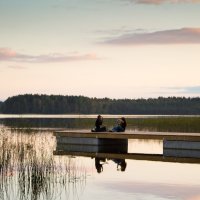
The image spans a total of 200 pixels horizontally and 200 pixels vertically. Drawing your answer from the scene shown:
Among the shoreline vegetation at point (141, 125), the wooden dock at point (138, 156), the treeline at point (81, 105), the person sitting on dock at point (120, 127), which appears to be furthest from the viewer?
the treeline at point (81, 105)

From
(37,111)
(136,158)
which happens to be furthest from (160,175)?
(37,111)

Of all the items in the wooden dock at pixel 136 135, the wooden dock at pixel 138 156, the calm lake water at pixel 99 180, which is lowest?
the calm lake water at pixel 99 180

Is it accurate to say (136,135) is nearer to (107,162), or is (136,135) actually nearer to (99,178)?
(107,162)

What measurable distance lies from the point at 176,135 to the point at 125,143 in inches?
181

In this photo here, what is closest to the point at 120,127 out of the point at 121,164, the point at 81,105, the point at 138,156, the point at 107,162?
the point at 138,156

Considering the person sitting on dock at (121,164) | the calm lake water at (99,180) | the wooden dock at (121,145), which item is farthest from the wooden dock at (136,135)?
the person sitting on dock at (121,164)

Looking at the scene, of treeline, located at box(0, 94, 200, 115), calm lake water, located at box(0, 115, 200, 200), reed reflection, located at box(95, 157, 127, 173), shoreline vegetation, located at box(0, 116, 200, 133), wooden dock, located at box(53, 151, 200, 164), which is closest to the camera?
calm lake water, located at box(0, 115, 200, 200)

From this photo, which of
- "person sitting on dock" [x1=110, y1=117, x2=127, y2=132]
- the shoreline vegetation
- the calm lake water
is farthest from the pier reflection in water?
the shoreline vegetation

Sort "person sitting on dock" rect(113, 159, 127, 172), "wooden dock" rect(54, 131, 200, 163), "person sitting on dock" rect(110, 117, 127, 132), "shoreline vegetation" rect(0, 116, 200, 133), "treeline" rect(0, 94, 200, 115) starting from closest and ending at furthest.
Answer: "person sitting on dock" rect(113, 159, 127, 172)
"wooden dock" rect(54, 131, 200, 163)
"person sitting on dock" rect(110, 117, 127, 132)
"shoreline vegetation" rect(0, 116, 200, 133)
"treeline" rect(0, 94, 200, 115)

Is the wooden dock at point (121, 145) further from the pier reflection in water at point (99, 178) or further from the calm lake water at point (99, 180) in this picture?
the calm lake water at point (99, 180)

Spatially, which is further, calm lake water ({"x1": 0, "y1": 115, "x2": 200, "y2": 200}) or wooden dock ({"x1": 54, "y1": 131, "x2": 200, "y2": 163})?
wooden dock ({"x1": 54, "y1": 131, "x2": 200, "y2": 163})

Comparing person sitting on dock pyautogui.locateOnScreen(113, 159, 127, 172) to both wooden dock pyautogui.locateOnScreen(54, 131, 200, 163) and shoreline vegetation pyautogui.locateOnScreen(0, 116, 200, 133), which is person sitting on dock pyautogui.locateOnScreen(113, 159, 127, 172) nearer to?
wooden dock pyautogui.locateOnScreen(54, 131, 200, 163)

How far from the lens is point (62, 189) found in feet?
46.9

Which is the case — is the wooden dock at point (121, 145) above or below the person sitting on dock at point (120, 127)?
below
